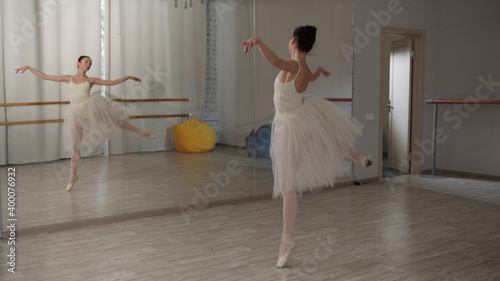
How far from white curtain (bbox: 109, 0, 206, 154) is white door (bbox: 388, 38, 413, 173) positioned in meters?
3.84

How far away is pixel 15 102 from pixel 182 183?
1.78 metres

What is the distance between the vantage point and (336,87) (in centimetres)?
641

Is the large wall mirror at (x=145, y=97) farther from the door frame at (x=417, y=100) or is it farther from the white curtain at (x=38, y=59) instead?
the door frame at (x=417, y=100)

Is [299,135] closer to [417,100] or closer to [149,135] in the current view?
[149,135]

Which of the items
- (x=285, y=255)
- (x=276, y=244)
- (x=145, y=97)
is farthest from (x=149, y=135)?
(x=285, y=255)

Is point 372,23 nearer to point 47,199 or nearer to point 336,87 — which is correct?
point 336,87

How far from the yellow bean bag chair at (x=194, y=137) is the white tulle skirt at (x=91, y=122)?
0.53 m

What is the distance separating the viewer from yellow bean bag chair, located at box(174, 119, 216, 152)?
4.81 meters

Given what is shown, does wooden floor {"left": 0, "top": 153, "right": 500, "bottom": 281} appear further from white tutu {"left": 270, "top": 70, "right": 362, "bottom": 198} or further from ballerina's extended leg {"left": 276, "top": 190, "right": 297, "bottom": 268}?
white tutu {"left": 270, "top": 70, "right": 362, "bottom": 198}

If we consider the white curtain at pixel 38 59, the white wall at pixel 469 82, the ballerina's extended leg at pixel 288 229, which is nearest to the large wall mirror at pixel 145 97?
the white curtain at pixel 38 59

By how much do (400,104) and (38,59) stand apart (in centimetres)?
548

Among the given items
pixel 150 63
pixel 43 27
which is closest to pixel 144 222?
pixel 150 63

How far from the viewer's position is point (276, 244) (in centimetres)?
393

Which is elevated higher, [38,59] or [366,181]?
[38,59]
